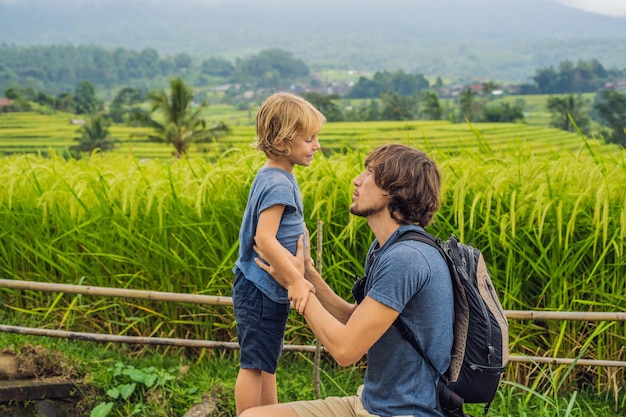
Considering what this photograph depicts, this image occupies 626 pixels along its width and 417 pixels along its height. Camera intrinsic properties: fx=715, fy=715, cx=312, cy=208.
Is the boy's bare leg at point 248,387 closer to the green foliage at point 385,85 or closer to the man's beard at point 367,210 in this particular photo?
the man's beard at point 367,210

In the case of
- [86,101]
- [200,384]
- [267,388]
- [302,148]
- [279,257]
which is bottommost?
[86,101]

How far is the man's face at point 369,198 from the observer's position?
1684 millimetres

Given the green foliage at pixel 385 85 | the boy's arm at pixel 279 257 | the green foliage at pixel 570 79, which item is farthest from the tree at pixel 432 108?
the boy's arm at pixel 279 257

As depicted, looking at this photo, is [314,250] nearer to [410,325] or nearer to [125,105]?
[410,325]

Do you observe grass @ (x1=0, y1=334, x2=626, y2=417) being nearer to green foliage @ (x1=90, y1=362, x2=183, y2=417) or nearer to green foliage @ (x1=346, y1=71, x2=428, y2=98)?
green foliage @ (x1=90, y1=362, x2=183, y2=417)

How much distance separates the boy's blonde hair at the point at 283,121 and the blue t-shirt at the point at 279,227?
0.28 ft

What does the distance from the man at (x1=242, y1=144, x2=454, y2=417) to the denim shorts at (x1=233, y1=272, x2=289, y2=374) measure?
1.69ft

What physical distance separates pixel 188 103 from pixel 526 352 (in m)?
62.0

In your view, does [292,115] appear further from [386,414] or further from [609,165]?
[609,165]

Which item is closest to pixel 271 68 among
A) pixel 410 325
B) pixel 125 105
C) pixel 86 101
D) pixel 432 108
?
pixel 125 105

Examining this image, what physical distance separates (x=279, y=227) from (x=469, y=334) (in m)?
0.71

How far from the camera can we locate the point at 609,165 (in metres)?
3.31

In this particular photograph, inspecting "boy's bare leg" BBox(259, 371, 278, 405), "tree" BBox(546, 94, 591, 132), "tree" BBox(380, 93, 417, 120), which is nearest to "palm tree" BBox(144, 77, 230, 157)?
"tree" BBox(380, 93, 417, 120)

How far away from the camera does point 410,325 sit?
1.65 m
